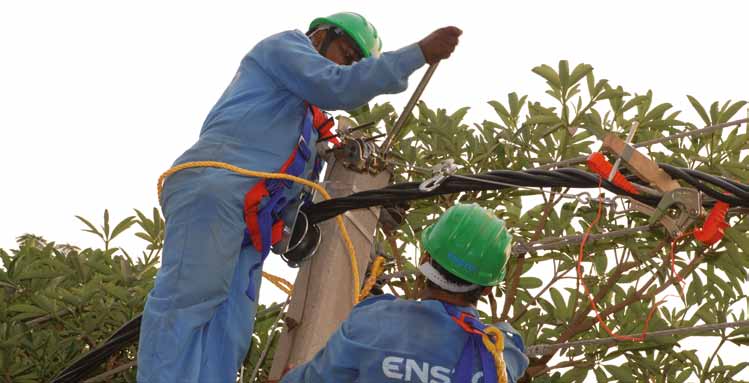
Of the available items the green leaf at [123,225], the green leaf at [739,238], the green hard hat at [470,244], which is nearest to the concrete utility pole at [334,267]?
the green hard hat at [470,244]

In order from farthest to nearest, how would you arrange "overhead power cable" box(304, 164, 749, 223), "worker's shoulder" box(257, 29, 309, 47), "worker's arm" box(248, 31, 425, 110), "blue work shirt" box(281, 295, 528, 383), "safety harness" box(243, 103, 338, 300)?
"worker's shoulder" box(257, 29, 309, 47) < "safety harness" box(243, 103, 338, 300) < "worker's arm" box(248, 31, 425, 110) < "overhead power cable" box(304, 164, 749, 223) < "blue work shirt" box(281, 295, 528, 383)

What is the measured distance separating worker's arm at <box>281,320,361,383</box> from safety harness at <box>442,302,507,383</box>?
0.97 ft

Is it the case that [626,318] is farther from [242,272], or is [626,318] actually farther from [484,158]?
[242,272]

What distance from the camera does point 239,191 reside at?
430 cm

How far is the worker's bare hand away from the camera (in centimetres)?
423

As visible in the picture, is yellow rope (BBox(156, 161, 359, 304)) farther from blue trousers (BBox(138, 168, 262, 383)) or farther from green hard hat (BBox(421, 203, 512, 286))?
green hard hat (BBox(421, 203, 512, 286))

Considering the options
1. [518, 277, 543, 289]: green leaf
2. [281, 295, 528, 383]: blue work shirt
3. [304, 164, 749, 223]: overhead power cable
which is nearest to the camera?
[281, 295, 528, 383]: blue work shirt

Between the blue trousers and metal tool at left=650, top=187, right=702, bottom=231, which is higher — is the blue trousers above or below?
below

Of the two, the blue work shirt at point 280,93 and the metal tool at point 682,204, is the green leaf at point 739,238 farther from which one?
the blue work shirt at point 280,93

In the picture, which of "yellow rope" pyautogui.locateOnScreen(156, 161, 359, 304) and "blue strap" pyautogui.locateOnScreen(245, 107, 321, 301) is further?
"blue strap" pyautogui.locateOnScreen(245, 107, 321, 301)

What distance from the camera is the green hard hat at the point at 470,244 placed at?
3707mm

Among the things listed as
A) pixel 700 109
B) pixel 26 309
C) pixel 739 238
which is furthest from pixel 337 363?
pixel 26 309

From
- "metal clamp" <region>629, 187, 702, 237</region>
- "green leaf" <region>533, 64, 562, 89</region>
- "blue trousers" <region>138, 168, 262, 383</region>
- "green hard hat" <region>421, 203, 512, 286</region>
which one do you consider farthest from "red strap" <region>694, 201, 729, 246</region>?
"green leaf" <region>533, 64, 562, 89</region>

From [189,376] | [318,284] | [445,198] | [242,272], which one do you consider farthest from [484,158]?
[189,376]
